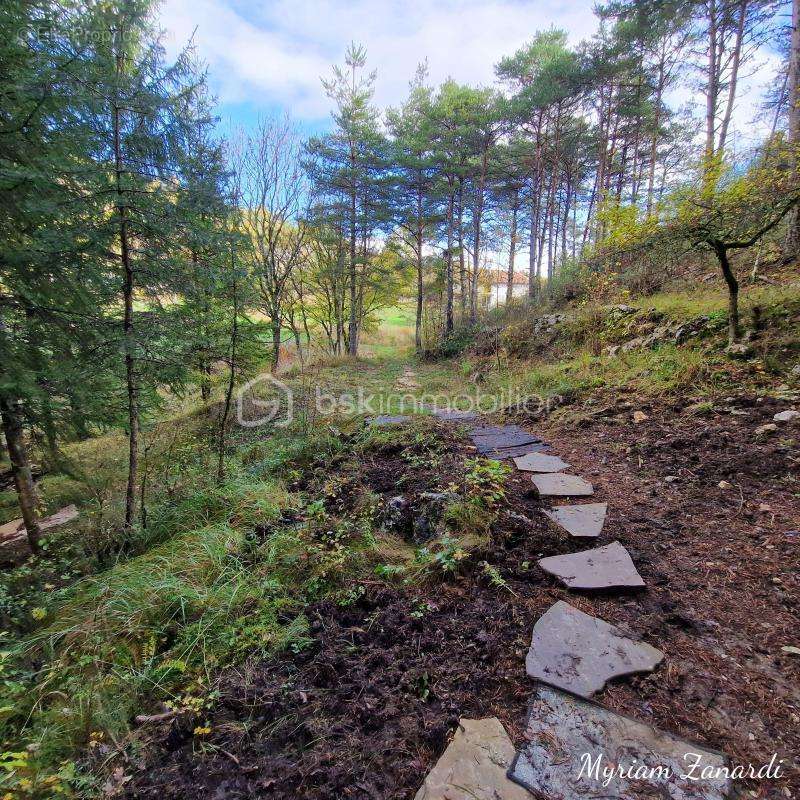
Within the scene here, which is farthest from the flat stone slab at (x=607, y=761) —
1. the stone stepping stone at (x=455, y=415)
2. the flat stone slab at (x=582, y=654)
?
the stone stepping stone at (x=455, y=415)

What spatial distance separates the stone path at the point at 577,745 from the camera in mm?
1105

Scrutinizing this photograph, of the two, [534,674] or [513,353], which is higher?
[513,353]

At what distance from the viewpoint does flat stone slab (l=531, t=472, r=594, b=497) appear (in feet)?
9.40

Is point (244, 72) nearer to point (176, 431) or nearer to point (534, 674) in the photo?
point (176, 431)

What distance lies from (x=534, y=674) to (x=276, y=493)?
2.69 metres

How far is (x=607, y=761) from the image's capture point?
1178 mm

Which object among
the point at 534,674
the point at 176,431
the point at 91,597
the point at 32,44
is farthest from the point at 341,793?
the point at 176,431

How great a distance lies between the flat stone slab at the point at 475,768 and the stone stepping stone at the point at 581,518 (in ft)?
4.43

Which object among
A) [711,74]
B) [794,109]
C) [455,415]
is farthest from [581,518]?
[711,74]

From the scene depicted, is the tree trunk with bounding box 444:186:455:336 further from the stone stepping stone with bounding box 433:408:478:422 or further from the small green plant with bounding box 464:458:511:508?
the small green plant with bounding box 464:458:511:508

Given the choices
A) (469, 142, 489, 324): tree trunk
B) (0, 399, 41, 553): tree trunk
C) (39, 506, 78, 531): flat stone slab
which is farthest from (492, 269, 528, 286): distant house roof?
(0, 399, 41, 553): tree trunk

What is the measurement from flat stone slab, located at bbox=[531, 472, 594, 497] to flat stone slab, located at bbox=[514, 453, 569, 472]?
0.15m

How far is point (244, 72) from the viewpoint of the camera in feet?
21.9

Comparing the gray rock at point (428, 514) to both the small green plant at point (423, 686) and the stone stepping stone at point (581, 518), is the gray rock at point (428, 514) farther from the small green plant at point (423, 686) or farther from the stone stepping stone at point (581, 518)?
the small green plant at point (423, 686)
